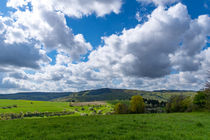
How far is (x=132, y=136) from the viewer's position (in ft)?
A: 34.1

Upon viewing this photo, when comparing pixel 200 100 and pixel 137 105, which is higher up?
pixel 200 100

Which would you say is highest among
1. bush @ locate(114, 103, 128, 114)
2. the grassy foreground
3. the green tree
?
the grassy foreground

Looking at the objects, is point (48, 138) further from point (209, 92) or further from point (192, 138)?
point (209, 92)

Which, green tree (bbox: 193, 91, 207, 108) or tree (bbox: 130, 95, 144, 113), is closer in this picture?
green tree (bbox: 193, 91, 207, 108)

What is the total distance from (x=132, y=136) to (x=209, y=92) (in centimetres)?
4502

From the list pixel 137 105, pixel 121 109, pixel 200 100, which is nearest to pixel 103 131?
pixel 200 100

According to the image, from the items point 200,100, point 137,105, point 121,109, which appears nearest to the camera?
point 200,100

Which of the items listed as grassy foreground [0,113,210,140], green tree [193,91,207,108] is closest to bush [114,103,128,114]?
green tree [193,91,207,108]

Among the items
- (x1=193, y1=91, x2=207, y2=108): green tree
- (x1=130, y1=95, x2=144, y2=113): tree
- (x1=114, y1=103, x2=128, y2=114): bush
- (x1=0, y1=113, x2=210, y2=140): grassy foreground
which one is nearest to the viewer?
(x1=0, y1=113, x2=210, y2=140): grassy foreground

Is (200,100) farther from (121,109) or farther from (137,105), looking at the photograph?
(121,109)

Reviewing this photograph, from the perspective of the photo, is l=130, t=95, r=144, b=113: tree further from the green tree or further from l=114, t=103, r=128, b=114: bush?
the green tree

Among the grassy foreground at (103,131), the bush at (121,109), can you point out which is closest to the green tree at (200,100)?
the bush at (121,109)

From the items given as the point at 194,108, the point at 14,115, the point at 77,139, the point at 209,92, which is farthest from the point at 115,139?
the point at 14,115

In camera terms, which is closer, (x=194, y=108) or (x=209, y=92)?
(x=209, y=92)
